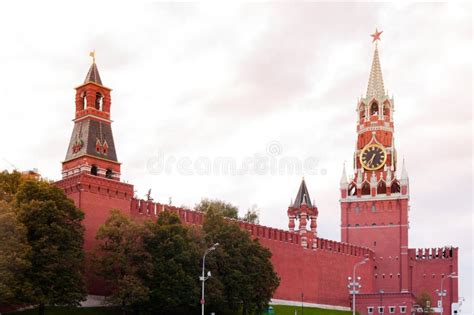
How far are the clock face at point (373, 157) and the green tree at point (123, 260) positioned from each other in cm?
4835

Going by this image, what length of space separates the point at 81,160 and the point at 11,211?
1120 cm

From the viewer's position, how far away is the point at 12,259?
50562mm

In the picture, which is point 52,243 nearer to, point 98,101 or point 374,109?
point 98,101

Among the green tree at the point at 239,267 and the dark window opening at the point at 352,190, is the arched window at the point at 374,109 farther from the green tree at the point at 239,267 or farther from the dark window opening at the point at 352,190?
the green tree at the point at 239,267

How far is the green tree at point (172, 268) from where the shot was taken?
57906mm

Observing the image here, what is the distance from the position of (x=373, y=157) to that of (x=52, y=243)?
55142 mm

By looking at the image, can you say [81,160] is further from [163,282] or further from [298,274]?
[298,274]

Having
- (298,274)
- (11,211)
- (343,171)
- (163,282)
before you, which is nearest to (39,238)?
(11,211)

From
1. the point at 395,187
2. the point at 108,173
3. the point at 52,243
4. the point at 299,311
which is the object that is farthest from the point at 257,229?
the point at 52,243

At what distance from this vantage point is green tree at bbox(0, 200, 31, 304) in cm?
5031

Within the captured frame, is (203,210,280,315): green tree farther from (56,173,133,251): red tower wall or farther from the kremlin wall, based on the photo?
(56,173,133,251): red tower wall

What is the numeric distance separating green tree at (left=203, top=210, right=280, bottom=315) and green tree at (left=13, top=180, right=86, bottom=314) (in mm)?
11316

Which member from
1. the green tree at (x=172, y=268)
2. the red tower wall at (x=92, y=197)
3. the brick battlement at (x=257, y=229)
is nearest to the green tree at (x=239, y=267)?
the green tree at (x=172, y=268)

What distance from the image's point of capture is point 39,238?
5419 centimetres
